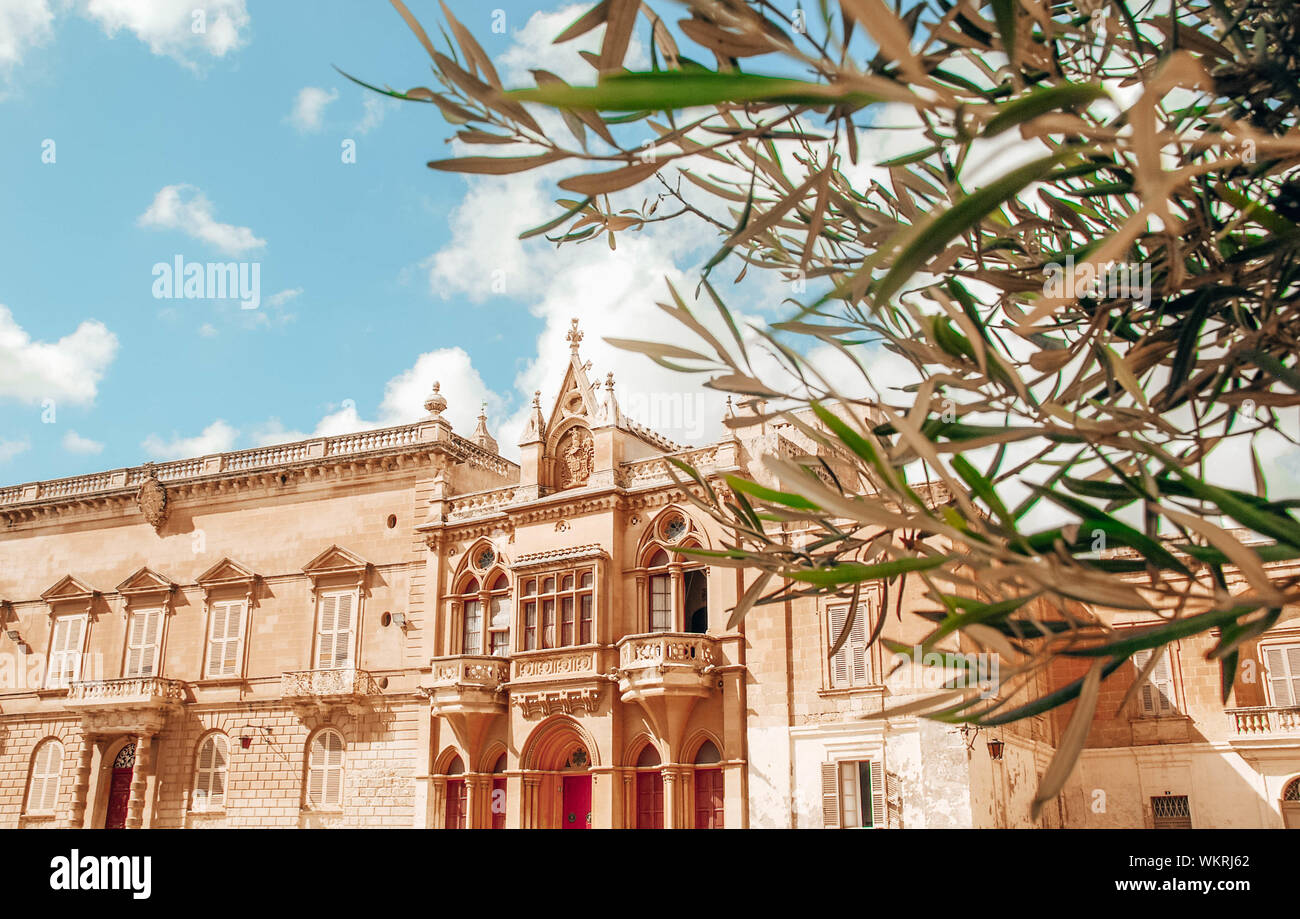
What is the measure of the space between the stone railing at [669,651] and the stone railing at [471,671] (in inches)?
130

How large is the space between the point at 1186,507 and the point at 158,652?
3016 centimetres

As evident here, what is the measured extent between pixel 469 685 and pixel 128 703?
10.1m

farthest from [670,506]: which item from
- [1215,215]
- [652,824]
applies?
[1215,215]

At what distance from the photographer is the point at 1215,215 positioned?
3.81 meters

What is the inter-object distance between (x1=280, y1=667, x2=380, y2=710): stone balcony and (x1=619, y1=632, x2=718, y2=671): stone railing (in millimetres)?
7107

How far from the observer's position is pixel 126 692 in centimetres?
2789

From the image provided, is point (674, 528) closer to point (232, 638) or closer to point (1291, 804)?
point (232, 638)

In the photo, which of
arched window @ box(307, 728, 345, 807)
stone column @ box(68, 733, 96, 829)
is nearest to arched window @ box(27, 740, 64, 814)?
stone column @ box(68, 733, 96, 829)

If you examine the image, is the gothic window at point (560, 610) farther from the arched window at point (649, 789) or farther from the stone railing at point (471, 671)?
the arched window at point (649, 789)

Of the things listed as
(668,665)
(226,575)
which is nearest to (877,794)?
(668,665)

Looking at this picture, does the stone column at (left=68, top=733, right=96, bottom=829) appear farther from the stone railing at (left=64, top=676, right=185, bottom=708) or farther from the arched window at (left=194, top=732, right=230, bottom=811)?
the arched window at (left=194, top=732, right=230, bottom=811)

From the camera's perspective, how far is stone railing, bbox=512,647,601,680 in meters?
22.8

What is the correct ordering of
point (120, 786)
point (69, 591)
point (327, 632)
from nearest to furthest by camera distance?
point (327, 632) → point (120, 786) → point (69, 591)
